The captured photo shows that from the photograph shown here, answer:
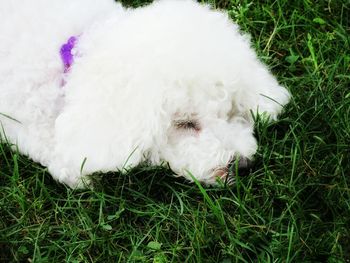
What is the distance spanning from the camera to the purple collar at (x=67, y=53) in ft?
9.23

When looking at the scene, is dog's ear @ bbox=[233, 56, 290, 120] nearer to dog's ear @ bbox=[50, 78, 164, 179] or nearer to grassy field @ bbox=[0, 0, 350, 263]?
grassy field @ bbox=[0, 0, 350, 263]

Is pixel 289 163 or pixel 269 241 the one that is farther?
pixel 289 163

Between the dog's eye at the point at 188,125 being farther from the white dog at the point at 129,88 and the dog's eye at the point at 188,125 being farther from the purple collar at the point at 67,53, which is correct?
the purple collar at the point at 67,53

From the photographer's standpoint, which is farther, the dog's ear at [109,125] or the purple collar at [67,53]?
the purple collar at [67,53]

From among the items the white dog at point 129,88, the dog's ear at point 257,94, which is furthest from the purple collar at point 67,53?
the dog's ear at point 257,94

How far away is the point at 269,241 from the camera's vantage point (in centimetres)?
252

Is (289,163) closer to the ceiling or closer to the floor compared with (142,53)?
closer to the floor

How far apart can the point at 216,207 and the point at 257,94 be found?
2.03 feet

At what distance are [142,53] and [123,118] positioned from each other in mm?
299

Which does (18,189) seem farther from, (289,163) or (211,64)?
(289,163)

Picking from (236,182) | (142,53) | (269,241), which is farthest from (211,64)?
(269,241)

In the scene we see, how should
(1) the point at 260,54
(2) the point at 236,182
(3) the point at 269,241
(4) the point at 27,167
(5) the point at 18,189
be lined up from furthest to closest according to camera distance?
(1) the point at 260,54 → (4) the point at 27,167 → (5) the point at 18,189 → (2) the point at 236,182 → (3) the point at 269,241

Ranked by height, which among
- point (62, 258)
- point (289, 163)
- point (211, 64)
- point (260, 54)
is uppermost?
point (211, 64)

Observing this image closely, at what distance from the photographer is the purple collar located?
2.81 meters
